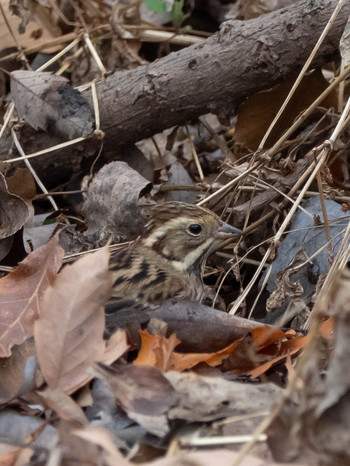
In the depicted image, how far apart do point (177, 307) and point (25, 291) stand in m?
0.78

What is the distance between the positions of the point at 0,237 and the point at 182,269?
1.13 m

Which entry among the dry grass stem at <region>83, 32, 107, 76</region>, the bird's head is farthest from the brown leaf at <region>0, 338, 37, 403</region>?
the dry grass stem at <region>83, 32, 107, 76</region>

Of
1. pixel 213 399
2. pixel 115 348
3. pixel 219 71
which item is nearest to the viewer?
pixel 213 399

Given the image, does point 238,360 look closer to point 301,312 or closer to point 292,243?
point 301,312

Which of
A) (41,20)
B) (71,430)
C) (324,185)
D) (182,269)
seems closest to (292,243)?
(324,185)

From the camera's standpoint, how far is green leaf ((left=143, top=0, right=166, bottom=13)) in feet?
21.7

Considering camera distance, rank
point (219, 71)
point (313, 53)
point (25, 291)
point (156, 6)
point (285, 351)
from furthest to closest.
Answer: point (156, 6) < point (219, 71) < point (313, 53) < point (25, 291) < point (285, 351)

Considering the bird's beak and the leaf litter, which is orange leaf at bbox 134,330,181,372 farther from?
the bird's beak

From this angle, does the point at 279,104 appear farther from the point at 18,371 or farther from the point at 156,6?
the point at 18,371

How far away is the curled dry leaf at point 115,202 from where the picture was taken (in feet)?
16.5

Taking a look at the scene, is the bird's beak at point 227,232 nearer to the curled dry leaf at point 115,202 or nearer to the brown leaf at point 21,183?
the curled dry leaf at point 115,202

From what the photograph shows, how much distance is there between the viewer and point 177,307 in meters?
3.87

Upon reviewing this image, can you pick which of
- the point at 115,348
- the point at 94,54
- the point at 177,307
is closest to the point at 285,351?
the point at 177,307

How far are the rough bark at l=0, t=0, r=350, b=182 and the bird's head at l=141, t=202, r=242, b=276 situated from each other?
990 millimetres
